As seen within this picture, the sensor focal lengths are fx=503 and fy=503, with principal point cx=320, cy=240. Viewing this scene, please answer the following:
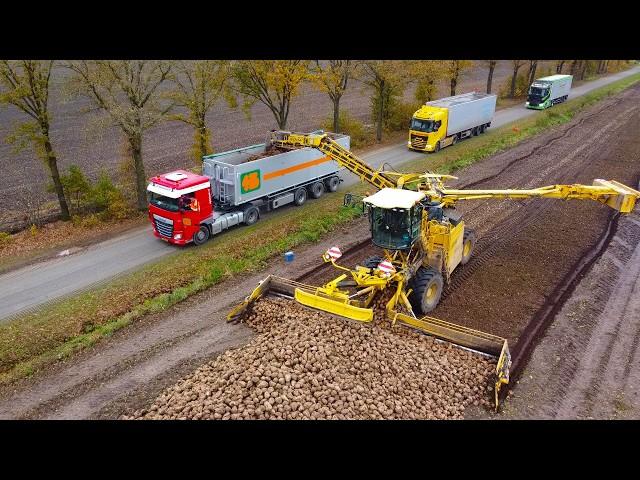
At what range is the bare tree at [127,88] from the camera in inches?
786

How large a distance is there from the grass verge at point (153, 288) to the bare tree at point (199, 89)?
6104mm

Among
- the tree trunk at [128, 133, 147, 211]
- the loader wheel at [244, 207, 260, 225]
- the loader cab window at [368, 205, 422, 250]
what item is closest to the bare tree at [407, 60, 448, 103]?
the loader wheel at [244, 207, 260, 225]

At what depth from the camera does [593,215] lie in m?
21.9

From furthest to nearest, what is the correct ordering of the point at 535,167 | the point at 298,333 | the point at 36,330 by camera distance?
the point at 535,167 < the point at 36,330 < the point at 298,333

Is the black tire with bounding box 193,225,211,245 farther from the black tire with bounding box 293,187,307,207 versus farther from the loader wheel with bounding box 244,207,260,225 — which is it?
the black tire with bounding box 293,187,307,207

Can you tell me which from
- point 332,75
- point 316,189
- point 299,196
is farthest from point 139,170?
point 332,75

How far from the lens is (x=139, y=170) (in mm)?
23062

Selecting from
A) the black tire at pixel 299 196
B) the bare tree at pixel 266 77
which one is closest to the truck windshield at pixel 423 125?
the bare tree at pixel 266 77

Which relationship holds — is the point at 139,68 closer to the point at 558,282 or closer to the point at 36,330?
the point at 36,330

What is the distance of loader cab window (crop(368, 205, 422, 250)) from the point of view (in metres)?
13.1

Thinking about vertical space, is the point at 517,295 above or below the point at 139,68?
below

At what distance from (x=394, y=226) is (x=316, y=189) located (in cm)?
1192

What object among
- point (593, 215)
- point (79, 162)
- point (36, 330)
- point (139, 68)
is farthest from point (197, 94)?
point (593, 215)

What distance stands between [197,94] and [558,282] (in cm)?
1748
